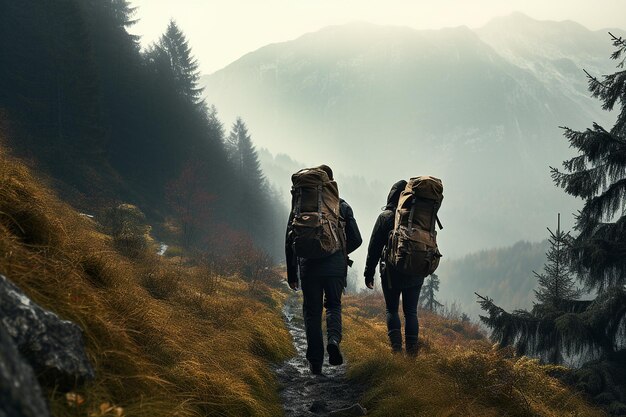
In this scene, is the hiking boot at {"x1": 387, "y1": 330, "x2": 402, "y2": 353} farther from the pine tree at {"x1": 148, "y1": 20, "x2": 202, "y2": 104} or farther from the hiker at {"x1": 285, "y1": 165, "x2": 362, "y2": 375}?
the pine tree at {"x1": 148, "y1": 20, "x2": 202, "y2": 104}

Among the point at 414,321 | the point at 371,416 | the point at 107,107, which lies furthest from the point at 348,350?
the point at 107,107

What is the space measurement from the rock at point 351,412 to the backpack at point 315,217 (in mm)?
1968

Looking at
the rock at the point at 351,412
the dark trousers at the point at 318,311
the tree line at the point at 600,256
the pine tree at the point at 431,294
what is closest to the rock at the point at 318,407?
the rock at the point at 351,412

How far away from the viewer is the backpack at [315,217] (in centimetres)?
548

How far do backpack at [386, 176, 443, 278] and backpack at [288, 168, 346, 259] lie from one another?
2.56ft

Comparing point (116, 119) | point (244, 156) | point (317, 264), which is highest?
point (244, 156)

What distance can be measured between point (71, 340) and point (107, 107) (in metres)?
52.0

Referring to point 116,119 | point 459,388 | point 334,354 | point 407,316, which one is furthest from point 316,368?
point 116,119

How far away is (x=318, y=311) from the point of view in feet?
18.7

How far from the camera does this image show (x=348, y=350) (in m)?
7.39

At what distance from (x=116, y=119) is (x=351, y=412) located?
51860 mm

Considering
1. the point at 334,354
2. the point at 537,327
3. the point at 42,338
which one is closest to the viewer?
the point at 42,338

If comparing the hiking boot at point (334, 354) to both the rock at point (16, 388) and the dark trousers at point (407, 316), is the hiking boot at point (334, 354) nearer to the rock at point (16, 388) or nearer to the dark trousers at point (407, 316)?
the dark trousers at point (407, 316)

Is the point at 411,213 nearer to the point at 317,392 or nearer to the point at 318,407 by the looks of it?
the point at 317,392
